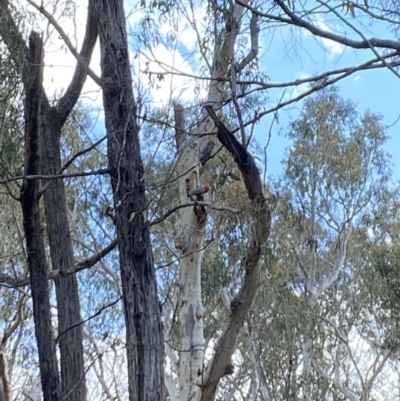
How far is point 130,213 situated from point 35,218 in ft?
2.20

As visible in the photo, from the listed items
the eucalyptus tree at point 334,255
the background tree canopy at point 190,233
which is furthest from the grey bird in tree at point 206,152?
the eucalyptus tree at point 334,255

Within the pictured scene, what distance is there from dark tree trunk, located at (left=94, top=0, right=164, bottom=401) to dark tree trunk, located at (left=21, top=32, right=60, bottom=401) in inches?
14.8

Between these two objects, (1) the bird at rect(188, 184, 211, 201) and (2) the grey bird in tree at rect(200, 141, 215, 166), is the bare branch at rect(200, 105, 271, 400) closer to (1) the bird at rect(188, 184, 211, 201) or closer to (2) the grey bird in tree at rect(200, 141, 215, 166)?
(1) the bird at rect(188, 184, 211, 201)

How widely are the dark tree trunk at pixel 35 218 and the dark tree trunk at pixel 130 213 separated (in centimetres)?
38

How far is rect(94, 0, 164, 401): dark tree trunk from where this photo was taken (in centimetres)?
289

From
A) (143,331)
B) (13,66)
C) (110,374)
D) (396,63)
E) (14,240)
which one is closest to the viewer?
(396,63)

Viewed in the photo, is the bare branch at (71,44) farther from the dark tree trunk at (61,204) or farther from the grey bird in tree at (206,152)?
the grey bird in tree at (206,152)

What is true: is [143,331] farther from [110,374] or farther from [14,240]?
[110,374]

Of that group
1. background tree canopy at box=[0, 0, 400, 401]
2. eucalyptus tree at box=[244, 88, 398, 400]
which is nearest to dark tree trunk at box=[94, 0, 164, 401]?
background tree canopy at box=[0, 0, 400, 401]

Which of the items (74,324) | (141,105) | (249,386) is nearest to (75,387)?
(74,324)

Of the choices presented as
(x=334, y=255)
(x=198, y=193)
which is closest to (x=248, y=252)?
(x=198, y=193)

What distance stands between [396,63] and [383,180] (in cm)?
951

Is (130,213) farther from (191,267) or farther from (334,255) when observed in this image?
(334,255)

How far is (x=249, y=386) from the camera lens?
1138cm
